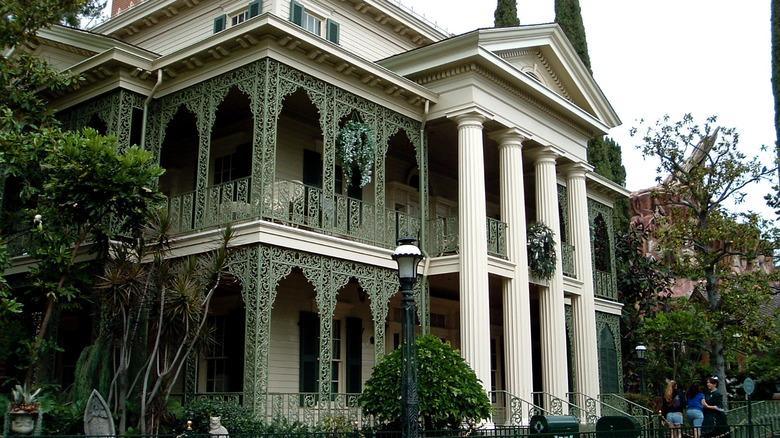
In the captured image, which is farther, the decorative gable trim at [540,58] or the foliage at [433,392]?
the decorative gable trim at [540,58]

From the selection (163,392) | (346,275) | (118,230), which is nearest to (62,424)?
(163,392)

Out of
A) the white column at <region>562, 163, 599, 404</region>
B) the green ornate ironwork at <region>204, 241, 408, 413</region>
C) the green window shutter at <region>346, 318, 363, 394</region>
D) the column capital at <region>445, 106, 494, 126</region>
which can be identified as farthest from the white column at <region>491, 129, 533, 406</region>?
the green ornate ironwork at <region>204, 241, 408, 413</region>

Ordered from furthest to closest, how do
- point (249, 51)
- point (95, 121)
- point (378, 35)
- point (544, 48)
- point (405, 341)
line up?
point (378, 35) → point (544, 48) → point (95, 121) → point (249, 51) → point (405, 341)

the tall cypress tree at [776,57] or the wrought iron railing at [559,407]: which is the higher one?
the tall cypress tree at [776,57]

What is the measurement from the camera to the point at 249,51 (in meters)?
15.9

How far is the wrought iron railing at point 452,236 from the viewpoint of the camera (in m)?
19.2

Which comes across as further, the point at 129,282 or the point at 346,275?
the point at 346,275

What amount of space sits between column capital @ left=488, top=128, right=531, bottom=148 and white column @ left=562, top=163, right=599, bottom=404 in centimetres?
353

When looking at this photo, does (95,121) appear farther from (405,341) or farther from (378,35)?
(405,341)

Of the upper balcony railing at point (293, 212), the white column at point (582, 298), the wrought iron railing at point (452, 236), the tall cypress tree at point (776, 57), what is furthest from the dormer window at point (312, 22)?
the tall cypress tree at point (776, 57)

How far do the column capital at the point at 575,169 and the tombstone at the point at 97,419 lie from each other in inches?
580

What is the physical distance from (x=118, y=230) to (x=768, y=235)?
1838cm

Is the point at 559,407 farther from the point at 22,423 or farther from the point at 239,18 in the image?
the point at 239,18

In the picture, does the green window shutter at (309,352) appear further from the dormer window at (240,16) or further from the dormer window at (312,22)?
the dormer window at (240,16)
